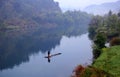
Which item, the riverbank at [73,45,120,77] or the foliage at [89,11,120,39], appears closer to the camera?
the riverbank at [73,45,120,77]

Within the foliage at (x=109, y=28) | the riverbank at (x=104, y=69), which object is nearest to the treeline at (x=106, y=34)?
the foliage at (x=109, y=28)

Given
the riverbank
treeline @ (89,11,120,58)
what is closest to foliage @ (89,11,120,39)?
treeline @ (89,11,120,58)

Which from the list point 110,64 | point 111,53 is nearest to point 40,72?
point 111,53

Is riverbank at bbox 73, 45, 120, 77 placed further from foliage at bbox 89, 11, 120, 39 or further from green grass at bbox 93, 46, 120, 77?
foliage at bbox 89, 11, 120, 39

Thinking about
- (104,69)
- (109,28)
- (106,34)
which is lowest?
(106,34)

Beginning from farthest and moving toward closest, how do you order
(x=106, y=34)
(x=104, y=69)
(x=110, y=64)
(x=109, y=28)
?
1. (x=109, y=28)
2. (x=106, y=34)
3. (x=110, y=64)
4. (x=104, y=69)

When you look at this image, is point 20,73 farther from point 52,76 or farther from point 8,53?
point 8,53

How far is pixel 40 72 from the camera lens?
197 ft

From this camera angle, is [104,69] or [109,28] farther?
[109,28]

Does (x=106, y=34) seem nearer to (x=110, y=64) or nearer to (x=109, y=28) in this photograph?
(x=109, y=28)

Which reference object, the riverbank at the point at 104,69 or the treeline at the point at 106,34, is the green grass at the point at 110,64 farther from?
the treeline at the point at 106,34

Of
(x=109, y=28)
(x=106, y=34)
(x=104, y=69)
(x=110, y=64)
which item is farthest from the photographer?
(x=109, y=28)

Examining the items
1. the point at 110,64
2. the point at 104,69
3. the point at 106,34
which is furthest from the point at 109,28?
the point at 104,69

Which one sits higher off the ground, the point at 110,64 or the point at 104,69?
the point at 104,69
